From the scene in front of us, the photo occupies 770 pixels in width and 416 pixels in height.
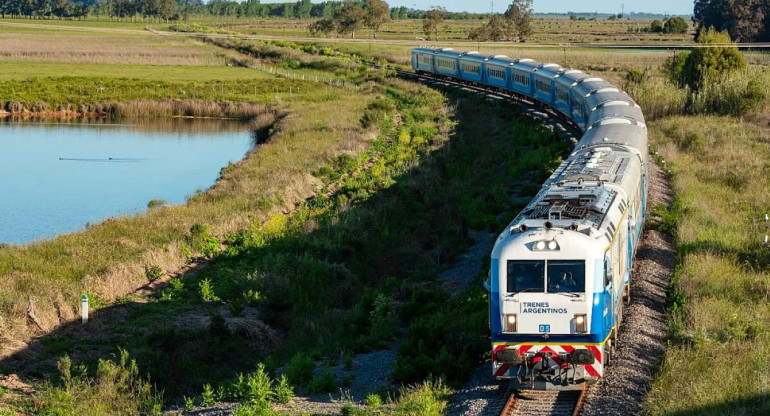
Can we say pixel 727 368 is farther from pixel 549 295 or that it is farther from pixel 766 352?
pixel 549 295

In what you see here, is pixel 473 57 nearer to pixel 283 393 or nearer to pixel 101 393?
pixel 101 393

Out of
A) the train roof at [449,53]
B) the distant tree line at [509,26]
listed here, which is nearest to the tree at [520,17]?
the distant tree line at [509,26]

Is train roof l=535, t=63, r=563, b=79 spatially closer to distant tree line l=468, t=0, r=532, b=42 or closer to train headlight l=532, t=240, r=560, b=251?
train headlight l=532, t=240, r=560, b=251

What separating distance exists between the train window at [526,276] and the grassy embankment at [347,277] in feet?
7.94

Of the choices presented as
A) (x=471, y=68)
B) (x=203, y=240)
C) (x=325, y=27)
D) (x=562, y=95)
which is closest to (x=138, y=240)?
(x=203, y=240)

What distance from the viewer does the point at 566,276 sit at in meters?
14.1

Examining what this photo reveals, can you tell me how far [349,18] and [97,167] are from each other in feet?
363

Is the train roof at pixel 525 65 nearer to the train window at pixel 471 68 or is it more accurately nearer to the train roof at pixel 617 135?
the train window at pixel 471 68

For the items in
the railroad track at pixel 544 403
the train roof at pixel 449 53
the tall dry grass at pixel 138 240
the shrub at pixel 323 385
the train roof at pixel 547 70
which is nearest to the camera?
the railroad track at pixel 544 403

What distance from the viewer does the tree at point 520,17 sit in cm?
14612

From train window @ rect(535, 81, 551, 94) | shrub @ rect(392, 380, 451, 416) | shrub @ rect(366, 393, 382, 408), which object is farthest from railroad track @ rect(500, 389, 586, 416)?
train window @ rect(535, 81, 551, 94)

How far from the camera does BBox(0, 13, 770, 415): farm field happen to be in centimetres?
1605

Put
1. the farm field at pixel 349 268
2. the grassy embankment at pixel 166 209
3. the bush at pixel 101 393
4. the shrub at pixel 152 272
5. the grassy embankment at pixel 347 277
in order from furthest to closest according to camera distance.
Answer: the shrub at pixel 152 272, the grassy embankment at pixel 166 209, the grassy embankment at pixel 347 277, the farm field at pixel 349 268, the bush at pixel 101 393

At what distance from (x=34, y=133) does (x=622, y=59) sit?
6583cm
